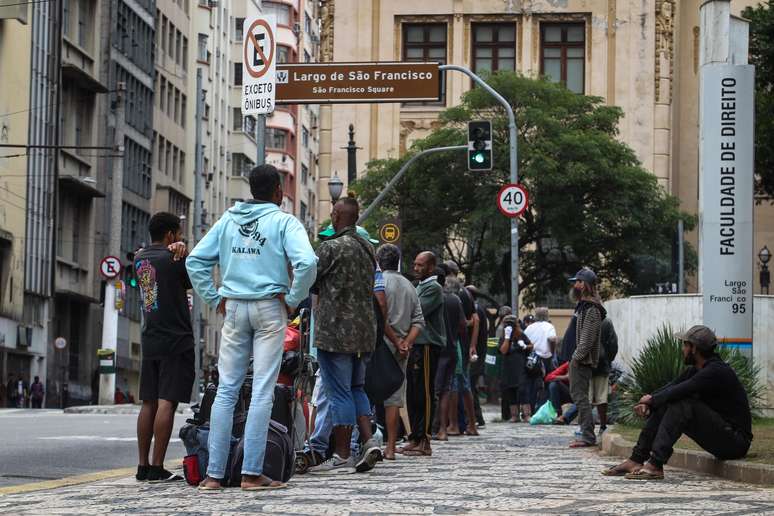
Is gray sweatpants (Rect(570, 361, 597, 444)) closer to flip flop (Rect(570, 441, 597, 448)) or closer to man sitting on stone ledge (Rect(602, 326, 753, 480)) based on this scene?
flip flop (Rect(570, 441, 597, 448))

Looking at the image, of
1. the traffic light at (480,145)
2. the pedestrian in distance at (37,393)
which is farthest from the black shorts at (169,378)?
the pedestrian in distance at (37,393)

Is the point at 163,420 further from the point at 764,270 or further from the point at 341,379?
the point at 764,270

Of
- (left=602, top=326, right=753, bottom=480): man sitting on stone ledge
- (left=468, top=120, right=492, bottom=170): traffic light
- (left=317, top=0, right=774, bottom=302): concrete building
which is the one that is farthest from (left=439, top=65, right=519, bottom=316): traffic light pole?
(left=317, top=0, right=774, bottom=302): concrete building

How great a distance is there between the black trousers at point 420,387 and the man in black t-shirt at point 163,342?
4.03 meters

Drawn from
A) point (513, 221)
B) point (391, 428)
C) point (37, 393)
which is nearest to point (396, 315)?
point (391, 428)

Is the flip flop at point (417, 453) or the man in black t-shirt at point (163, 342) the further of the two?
the flip flop at point (417, 453)

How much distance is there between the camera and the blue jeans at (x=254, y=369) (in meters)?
11.6

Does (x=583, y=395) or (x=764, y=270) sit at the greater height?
(x=764, y=270)

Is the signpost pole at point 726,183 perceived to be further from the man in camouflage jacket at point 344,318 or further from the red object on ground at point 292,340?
the red object on ground at point 292,340

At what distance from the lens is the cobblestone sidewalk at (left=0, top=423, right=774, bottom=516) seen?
10281 mm

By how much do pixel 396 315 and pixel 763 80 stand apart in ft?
107

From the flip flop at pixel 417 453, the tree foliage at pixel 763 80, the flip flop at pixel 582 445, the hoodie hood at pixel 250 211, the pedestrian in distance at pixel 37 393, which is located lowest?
the pedestrian in distance at pixel 37 393

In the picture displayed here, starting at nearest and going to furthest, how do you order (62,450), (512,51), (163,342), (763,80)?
(163,342), (62,450), (763,80), (512,51)

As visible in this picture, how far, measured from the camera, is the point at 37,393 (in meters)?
60.2
